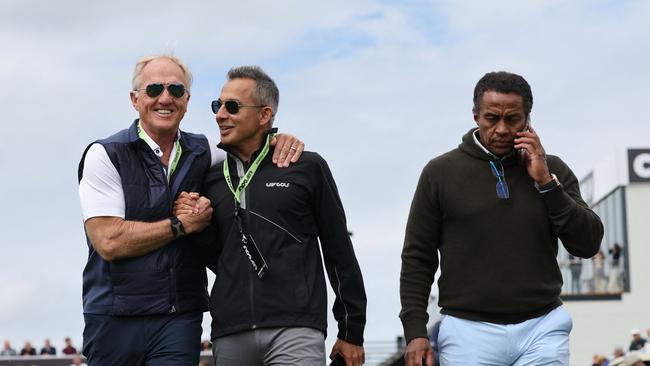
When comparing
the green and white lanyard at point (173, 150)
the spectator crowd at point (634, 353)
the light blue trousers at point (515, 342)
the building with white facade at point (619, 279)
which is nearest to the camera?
the light blue trousers at point (515, 342)

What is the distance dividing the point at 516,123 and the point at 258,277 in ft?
4.97

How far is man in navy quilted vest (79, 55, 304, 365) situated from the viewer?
679cm

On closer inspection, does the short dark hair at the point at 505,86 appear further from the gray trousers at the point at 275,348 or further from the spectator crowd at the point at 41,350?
the spectator crowd at the point at 41,350

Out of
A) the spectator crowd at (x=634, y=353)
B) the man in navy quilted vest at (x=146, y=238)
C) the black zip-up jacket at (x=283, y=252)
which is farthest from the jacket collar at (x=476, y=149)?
the spectator crowd at (x=634, y=353)

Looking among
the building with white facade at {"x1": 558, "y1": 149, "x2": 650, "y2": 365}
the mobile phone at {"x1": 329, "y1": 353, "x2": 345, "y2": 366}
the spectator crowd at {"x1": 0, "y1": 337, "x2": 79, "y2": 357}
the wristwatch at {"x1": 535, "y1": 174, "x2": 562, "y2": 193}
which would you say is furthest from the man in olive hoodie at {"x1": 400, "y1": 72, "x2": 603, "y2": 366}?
the building with white facade at {"x1": 558, "y1": 149, "x2": 650, "y2": 365}

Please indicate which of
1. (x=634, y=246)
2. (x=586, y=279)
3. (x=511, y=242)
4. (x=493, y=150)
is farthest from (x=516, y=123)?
(x=634, y=246)

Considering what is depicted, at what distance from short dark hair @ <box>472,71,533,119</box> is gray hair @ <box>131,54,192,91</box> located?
1.56m

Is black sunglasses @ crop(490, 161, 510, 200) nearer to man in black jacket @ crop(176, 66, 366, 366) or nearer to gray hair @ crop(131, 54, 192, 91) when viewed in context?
man in black jacket @ crop(176, 66, 366, 366)

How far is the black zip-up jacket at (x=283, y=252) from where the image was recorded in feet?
21.9

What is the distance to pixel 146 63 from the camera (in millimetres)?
7238

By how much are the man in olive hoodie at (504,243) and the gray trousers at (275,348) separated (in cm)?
51

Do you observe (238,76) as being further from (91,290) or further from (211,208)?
(91,290)

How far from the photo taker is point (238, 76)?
7227mm

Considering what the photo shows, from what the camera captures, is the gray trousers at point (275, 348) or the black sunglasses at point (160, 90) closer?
the gray trousers at point (275, 348)
